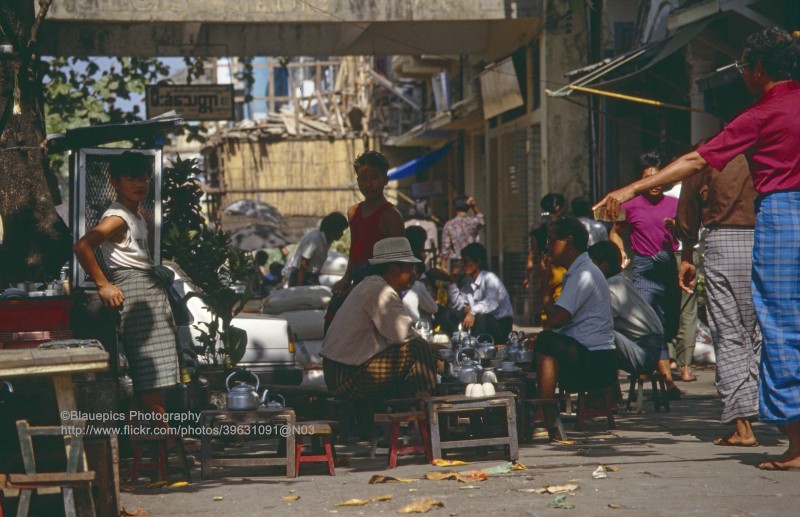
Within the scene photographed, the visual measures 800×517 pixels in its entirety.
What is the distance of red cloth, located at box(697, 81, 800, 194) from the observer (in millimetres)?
6477

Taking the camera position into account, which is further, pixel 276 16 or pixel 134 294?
pixel 276 16

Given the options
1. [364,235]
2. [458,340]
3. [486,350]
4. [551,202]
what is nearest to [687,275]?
[486,350]

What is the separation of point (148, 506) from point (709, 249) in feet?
11.7

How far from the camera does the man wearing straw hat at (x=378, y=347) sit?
7.54 meters

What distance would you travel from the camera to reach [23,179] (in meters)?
9.20

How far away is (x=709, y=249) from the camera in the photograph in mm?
7574

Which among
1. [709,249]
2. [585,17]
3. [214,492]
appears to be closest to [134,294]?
[214,492]

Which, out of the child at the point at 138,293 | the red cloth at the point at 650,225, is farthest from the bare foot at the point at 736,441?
the red cloth at the point at 650,225

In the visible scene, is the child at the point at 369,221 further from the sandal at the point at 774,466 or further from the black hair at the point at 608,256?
the sandal at the point at 774,466

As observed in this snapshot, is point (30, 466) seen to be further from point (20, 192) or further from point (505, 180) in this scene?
point (505, 180)

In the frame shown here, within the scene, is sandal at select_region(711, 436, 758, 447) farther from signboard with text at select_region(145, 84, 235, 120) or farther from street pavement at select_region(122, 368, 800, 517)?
signboard with text at select_region(145, 84, 235, 120)

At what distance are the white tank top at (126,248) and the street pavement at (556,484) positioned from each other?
4.10 feet

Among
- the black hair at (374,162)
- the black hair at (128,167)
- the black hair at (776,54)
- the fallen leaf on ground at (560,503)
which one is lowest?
the fallen leaf on ground at (560,503)

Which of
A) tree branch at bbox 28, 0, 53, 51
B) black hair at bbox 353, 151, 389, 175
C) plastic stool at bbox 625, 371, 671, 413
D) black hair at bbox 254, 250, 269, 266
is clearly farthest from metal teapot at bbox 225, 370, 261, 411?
black hair at bbox 254, 250, 269, 266
